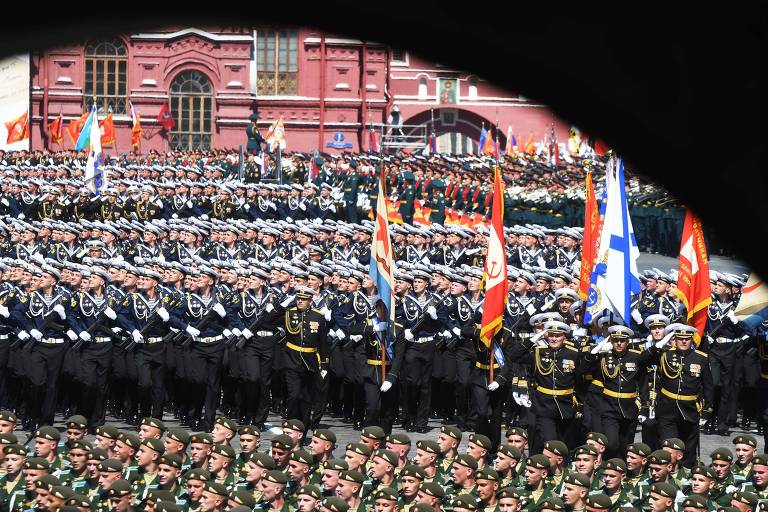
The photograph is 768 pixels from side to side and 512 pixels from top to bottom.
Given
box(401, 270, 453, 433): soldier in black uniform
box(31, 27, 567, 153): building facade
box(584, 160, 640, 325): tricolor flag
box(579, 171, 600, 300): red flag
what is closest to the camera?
box(584, 160, 640, 325): tricolor flag

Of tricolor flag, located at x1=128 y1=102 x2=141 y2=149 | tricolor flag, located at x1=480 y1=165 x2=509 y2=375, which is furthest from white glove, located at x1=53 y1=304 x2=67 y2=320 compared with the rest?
tricolor flag, located at x1=128 y1=102 x2=141 y2=149

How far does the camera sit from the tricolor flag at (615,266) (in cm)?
1473

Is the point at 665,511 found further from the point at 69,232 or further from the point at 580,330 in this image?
the point at 69,232

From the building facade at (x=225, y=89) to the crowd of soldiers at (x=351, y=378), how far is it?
1195 inches

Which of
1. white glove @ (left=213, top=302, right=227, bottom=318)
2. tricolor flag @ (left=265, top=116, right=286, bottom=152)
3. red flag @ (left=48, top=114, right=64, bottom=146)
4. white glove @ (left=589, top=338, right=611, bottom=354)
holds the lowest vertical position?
white glove @ (left=589, top=338, right=611, bottom=354)

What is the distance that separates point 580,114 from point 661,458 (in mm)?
10397

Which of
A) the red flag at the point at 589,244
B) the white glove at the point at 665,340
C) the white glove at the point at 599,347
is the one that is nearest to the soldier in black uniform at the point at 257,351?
the red flag at the point at 589,244

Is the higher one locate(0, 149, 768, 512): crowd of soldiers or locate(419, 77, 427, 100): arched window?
locate(419, 77, 427, 100): arched window

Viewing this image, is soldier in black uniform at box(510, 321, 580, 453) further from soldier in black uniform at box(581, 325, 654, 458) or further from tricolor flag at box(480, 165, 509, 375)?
tricolor flag at box(480, 165, 509, 375)

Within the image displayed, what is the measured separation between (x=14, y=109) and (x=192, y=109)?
31.8 feet

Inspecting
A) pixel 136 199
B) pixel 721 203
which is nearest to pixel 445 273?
pixel 136 199

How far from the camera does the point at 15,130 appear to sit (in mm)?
45156

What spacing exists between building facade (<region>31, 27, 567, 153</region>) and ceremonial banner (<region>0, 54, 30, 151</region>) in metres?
4.72

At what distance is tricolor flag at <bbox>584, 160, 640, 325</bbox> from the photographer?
14.7 m
